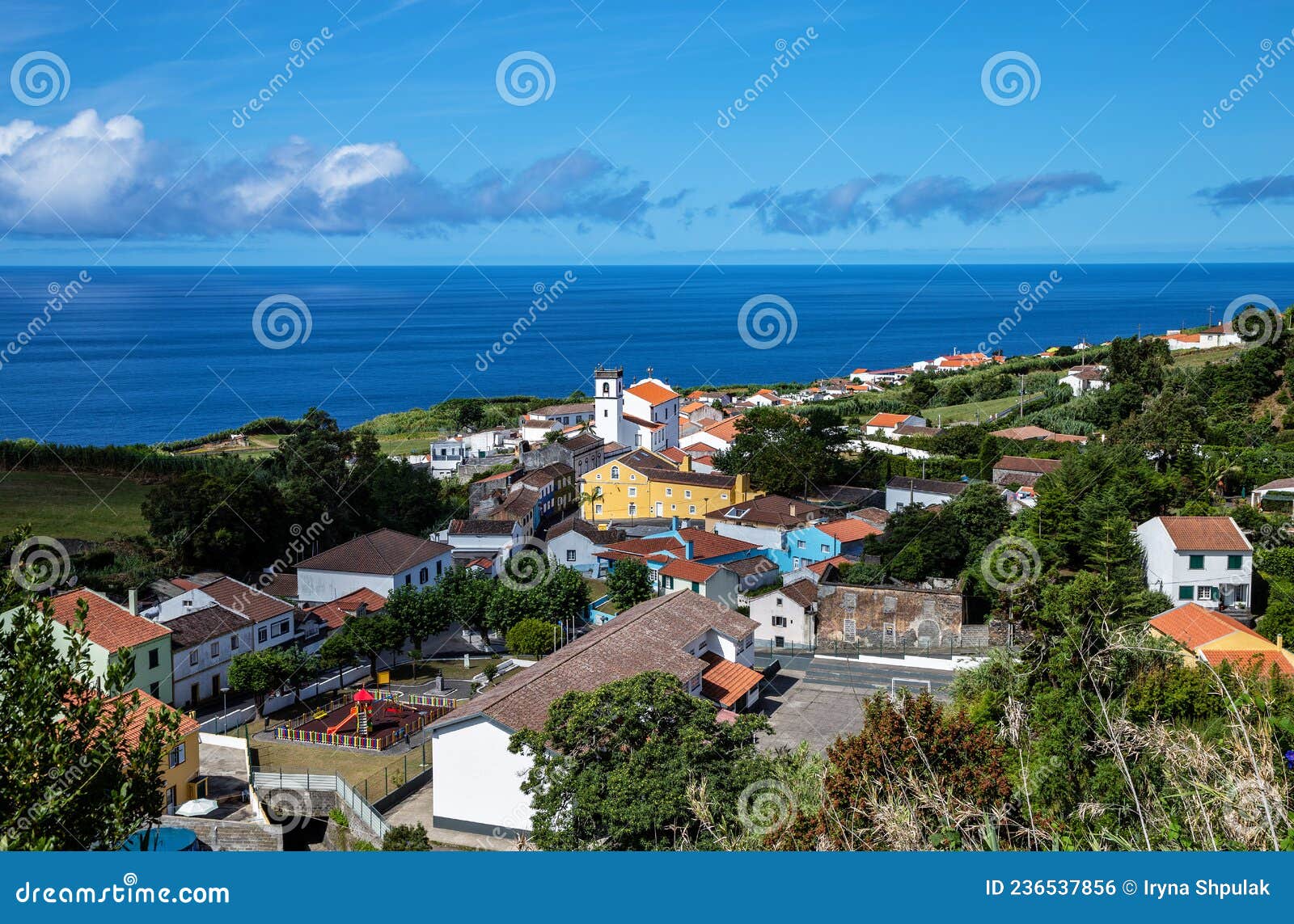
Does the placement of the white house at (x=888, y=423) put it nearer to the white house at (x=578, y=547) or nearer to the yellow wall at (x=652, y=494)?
the yellow wall at (x=652, y=494)

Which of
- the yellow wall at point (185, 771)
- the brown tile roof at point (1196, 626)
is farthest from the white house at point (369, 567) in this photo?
the brown tile roof at point (1196, 626)

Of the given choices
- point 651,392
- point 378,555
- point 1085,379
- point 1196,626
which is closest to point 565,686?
point 1196,626

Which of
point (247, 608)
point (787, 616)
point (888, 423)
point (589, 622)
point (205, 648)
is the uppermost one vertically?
point (888, 423)

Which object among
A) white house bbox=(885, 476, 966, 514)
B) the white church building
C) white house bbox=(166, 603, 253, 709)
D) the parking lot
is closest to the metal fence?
white house bbox=(166, 603, 253, 709)

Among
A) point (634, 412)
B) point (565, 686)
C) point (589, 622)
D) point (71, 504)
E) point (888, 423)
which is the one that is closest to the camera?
point (565, 686)

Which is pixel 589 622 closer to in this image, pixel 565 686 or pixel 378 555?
pixel 378 555

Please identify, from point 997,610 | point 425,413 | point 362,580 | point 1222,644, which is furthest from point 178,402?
point 1222,644

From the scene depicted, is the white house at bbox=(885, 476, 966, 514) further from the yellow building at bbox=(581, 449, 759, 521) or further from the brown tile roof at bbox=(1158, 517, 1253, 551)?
the brown tile roof at bbox=(1158, 517, 1253, 551)

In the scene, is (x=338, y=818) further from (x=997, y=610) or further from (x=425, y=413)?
(x=425, y=413)
